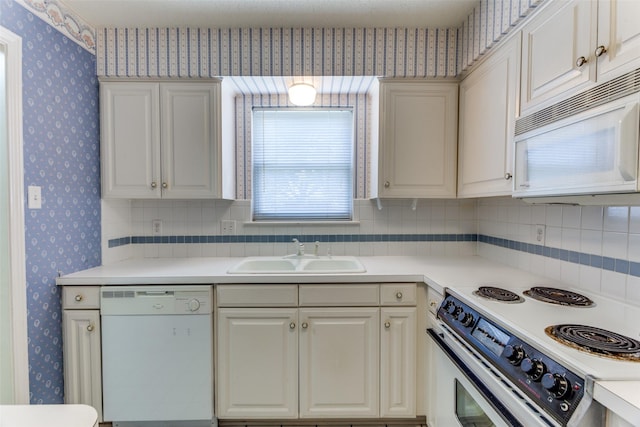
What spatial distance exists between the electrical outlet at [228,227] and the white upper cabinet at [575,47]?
1.92 m

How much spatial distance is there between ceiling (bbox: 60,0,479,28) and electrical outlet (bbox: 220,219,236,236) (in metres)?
1.30

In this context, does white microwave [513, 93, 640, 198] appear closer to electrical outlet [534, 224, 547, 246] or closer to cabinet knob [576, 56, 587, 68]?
cabinet knob [576, 56, 587, 68]

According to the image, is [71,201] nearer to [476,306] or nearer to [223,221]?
[223,221]

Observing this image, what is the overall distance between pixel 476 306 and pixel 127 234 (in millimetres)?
2297

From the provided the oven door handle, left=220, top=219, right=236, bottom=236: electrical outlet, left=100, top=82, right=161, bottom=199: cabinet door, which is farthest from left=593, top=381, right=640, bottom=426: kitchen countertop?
left=100, top=82, right=161, bottom=199: cabinet door

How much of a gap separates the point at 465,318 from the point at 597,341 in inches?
16.6

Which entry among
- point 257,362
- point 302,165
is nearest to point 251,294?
point 257,362

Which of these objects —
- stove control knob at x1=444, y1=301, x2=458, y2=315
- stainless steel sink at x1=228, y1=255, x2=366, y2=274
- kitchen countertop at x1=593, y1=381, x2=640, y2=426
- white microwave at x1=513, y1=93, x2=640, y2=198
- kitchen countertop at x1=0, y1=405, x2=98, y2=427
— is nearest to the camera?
kitchen countertop at x1=593, y1=381, x2=640, y2=426

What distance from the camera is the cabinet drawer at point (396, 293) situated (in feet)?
5.63

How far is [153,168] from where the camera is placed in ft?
6.49

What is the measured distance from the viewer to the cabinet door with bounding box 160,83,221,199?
1962mm

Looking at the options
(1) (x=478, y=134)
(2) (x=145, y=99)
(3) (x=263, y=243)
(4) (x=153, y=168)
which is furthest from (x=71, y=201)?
(1) (x=478, y=134)

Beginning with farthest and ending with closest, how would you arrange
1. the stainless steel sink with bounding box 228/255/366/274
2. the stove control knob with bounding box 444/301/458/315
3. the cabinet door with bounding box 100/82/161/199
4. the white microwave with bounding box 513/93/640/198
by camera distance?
1. the stainless steel sink with bounding box 228/255/366/274
2. the cabinet door with bounding box 100/82/161/199
3. the stove control knob with bounding box 444/301/458/315
4. the white microwave with bounding box 513/93/640/198

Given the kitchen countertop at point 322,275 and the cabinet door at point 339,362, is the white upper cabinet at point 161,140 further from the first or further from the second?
the cabinet door at point 339,362
